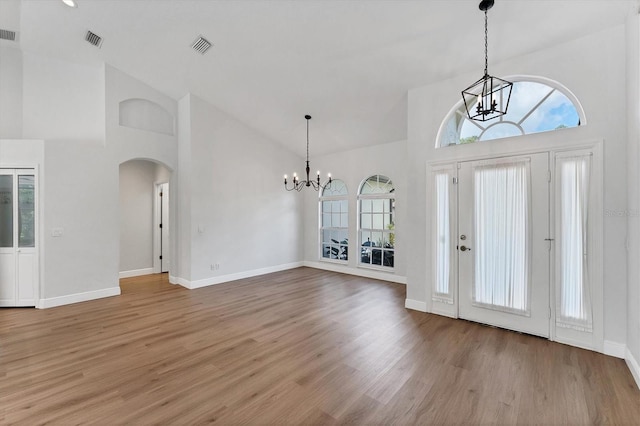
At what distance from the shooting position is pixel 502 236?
365 cm

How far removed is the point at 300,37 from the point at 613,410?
4.83 meters

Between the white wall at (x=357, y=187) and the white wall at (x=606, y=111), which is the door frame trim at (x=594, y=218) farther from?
the white wall at (x=357, y=187)

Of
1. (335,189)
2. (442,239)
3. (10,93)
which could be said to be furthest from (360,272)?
(10,93)

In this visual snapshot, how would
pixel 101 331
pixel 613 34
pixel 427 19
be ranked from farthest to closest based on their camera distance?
pixel 101 331 < pixel 427 19 < pixel 613 34

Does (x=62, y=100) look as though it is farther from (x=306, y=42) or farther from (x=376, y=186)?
(x=376, y=186)

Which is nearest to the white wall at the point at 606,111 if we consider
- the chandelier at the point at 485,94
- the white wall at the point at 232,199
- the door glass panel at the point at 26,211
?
the chandelier at the point at 485,94

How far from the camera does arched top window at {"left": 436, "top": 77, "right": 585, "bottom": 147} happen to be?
331 centimetres

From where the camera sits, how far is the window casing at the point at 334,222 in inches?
283

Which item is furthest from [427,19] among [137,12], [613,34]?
[137,12]

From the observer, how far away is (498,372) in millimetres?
2652

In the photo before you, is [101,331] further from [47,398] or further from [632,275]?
[632,275]

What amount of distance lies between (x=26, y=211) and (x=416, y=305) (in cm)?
624

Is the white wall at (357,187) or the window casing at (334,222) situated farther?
the window casing at (334,222)

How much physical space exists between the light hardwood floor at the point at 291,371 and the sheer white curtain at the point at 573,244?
38 cm
